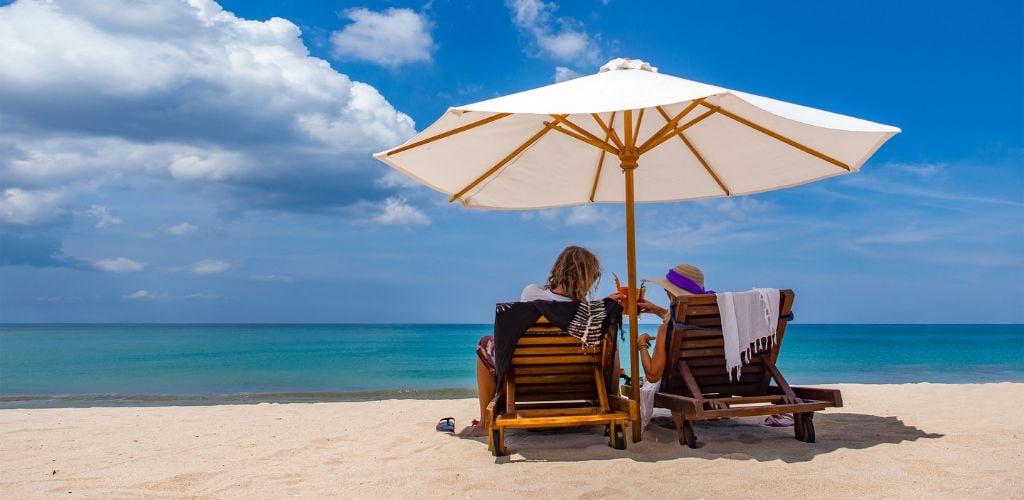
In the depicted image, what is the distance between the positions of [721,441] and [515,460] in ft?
4.73

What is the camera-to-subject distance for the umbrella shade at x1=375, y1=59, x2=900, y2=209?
3561mm

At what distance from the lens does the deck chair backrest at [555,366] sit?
4.01 meters

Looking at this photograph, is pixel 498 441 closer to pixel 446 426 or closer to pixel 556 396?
pixel 556 396

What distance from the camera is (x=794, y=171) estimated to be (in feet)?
17.4

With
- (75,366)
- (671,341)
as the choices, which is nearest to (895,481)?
(671,341)

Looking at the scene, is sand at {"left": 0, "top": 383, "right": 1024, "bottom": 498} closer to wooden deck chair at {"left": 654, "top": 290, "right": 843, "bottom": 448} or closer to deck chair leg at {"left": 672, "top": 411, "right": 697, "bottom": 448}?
deck chair leg at {"left": 672, "top": 411, "right": 697, "bottom": 448}

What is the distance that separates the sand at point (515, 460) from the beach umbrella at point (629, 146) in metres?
0.71

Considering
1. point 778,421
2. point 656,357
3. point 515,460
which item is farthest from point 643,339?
point 778,421

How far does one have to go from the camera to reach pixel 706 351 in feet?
13.6

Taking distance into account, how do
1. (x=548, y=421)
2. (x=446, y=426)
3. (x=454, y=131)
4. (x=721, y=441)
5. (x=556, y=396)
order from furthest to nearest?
(x=446, y=426) → (x=454, y=131) → (x=556, y=396) → (x=721, y=441) → (x=548, y=421)

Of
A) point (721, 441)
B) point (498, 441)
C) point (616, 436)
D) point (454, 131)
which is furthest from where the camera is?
point (454, 131)

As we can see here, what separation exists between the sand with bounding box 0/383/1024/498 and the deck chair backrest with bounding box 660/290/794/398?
0.36 m

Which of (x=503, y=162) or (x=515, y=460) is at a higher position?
(x=503, y=162)

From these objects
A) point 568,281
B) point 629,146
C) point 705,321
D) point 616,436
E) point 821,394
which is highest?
point 629,146
